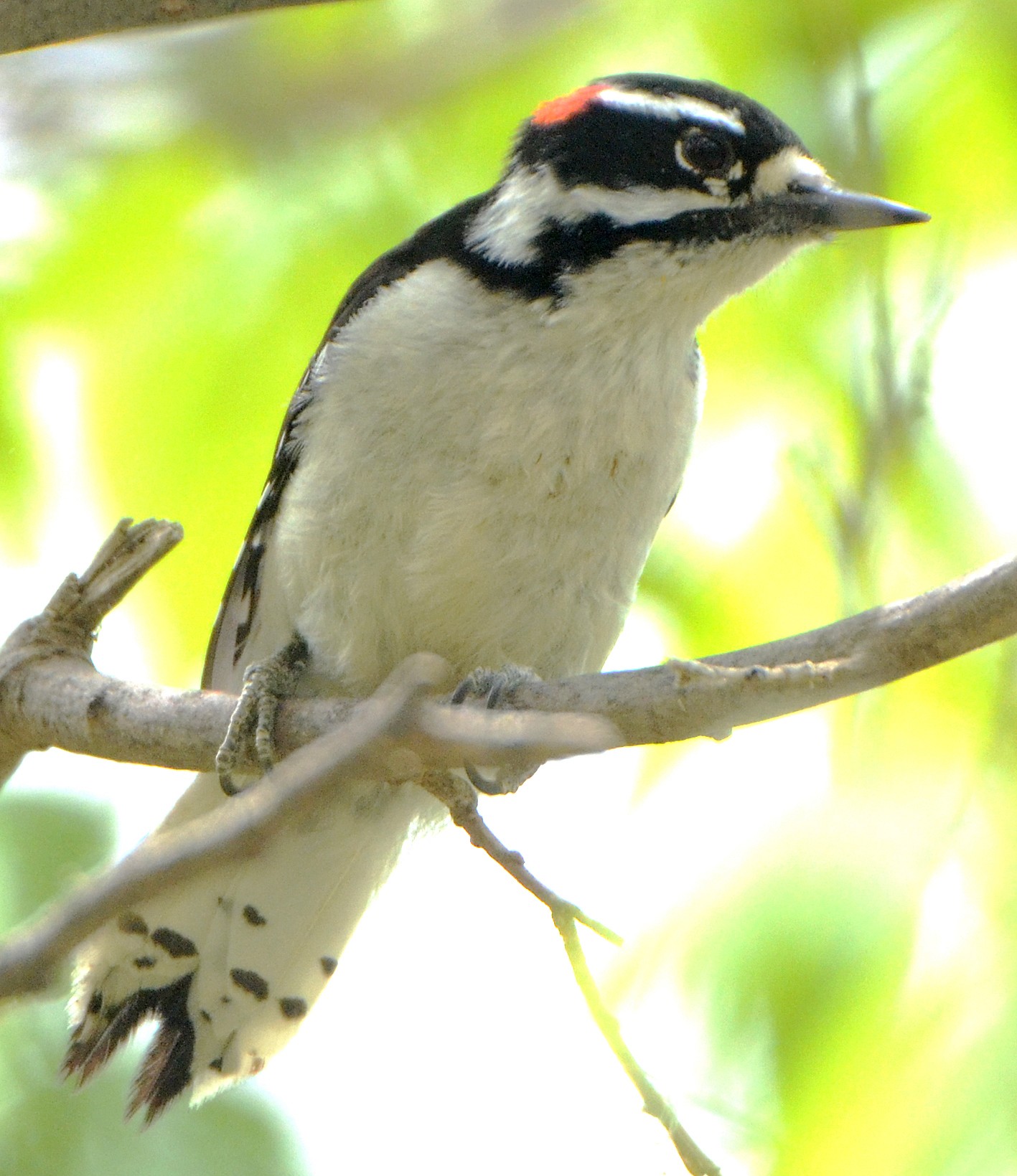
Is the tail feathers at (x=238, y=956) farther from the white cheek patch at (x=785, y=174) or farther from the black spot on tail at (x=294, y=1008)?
the white cheek patch at (x=785, y=174)

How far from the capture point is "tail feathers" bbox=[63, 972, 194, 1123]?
12.3ft

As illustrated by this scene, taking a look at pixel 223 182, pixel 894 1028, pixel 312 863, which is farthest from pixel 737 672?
pixel 223 182

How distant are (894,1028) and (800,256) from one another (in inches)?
79.5

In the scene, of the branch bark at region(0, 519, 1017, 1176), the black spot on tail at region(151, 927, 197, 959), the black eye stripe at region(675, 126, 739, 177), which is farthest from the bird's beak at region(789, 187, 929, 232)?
the black spot on tail at region(151, 927, 197, 959)

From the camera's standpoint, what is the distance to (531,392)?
323cm

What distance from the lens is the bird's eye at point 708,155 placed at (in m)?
3.36

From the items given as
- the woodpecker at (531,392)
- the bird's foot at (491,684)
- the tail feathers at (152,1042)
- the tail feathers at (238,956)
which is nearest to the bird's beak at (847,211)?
the woodpecker at (531,392)

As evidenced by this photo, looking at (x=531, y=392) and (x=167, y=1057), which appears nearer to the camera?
(x=531, y=392)

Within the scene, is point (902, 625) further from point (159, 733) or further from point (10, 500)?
point (10, 500)

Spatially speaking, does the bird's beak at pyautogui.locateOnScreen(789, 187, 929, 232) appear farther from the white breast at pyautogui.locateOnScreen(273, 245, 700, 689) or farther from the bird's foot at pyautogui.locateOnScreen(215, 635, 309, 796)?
the bird's foot at pyautogui.locateOnScreen(215, 635, 309, 796)

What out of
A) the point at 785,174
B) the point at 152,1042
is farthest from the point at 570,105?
the point at 152,1042

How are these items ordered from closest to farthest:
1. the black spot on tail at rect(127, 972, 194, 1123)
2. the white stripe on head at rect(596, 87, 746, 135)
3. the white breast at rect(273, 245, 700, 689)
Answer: the white breast at rect(273, 245, 700, 689)
the white stripe on head at rect(596, 87, 746, 135)
the black spot on tail at rect(127, 972, 194, 1123)

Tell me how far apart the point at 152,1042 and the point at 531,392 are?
2128 millimetres

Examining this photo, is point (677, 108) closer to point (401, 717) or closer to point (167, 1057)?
point (401, 717)
